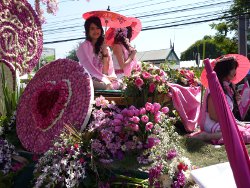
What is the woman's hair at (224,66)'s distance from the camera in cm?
369

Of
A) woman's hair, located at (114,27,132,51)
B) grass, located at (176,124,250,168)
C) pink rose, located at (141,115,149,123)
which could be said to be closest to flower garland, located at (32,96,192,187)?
pink rose, located at (141,115,149,123)

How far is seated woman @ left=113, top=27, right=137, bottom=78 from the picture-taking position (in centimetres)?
494

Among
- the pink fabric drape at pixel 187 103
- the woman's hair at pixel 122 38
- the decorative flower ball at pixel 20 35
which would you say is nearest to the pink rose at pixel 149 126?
the pink fabric drape at pixel 187 103

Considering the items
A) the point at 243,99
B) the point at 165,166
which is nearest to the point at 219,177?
the point at 165,166

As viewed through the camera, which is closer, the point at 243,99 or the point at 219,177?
the point at 219,177

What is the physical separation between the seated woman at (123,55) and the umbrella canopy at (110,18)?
0.21 metres

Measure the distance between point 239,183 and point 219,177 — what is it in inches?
31.2

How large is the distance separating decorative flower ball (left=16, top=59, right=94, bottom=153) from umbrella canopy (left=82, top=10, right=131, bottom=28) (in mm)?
992

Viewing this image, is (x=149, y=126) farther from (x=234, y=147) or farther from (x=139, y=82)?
(x=234, y=147)

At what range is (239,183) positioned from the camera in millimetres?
1209

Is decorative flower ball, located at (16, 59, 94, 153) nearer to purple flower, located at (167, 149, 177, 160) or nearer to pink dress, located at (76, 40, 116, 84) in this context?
pink dress, located at (76, 40, 116, 84)

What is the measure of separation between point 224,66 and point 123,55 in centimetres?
166

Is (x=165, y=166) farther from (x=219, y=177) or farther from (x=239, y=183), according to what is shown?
(x=239, y=183)

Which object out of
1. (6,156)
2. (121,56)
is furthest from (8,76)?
(121,56)
